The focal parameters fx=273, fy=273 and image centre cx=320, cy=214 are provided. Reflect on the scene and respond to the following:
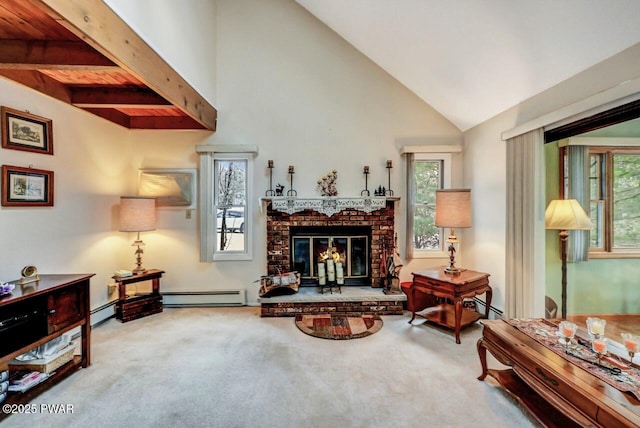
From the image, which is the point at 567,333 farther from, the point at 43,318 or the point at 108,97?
the point at 108,97

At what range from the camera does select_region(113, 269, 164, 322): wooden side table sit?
3266mm

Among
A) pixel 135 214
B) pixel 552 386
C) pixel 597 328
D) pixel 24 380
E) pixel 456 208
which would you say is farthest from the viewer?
pixel 135 214

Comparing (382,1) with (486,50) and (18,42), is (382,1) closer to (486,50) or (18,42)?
(486,50)

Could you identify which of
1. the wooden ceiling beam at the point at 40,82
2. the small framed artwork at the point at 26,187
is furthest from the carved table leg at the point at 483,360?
the wooden ceiling beam at the point at 40,82

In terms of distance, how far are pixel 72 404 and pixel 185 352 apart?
2.67 feet

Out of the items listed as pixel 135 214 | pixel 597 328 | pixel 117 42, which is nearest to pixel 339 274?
pixel 597 328

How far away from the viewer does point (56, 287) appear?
2057mm

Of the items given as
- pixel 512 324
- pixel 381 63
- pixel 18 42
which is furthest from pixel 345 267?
pixel 18 42

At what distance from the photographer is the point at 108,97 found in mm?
2840

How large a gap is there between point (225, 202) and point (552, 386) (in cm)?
370

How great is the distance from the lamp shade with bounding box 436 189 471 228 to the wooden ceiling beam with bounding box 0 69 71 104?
13.5ft

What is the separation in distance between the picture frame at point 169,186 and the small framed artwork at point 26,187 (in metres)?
1.13

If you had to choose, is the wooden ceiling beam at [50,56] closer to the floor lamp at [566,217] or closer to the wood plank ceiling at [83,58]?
A: the wood plank ceiling at [83,58]

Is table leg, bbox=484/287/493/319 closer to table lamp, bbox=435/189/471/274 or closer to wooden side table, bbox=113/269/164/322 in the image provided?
table lamp, bbox=435/189/471/274
